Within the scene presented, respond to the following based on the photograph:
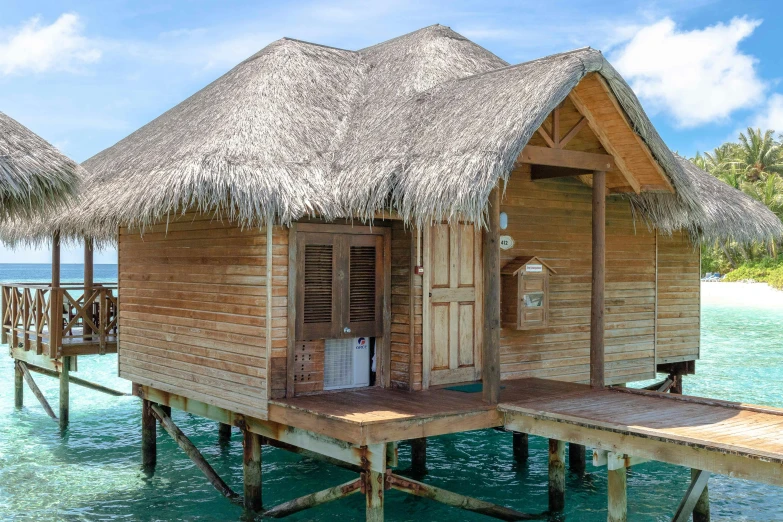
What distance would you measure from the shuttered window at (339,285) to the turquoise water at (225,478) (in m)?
2.22

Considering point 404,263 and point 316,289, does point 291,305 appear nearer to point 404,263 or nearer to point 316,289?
point 316,289

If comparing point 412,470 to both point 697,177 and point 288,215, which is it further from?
point 697,177

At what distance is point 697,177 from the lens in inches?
469

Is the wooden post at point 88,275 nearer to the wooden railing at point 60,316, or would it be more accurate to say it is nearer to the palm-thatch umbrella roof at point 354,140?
the wooden railing at point 60,316

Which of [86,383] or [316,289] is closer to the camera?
[316,289]

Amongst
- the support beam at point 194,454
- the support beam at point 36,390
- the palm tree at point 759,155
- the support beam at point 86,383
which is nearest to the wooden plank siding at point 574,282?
the support beam at point 194,454

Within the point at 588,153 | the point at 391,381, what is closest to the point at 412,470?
the point at 391,381

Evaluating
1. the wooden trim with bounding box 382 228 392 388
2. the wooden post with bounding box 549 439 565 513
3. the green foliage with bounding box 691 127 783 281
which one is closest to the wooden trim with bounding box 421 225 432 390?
the wooden trim with bounding box 382 228 392 388

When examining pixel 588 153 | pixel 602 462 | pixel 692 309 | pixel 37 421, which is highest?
pixel 588 153

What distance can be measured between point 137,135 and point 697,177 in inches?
326

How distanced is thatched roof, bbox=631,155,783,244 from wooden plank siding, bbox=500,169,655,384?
61cm

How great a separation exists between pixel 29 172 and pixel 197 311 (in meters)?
2.40

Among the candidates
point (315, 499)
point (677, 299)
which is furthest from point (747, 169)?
point (315, 499)

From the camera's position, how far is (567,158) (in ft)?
26.7
